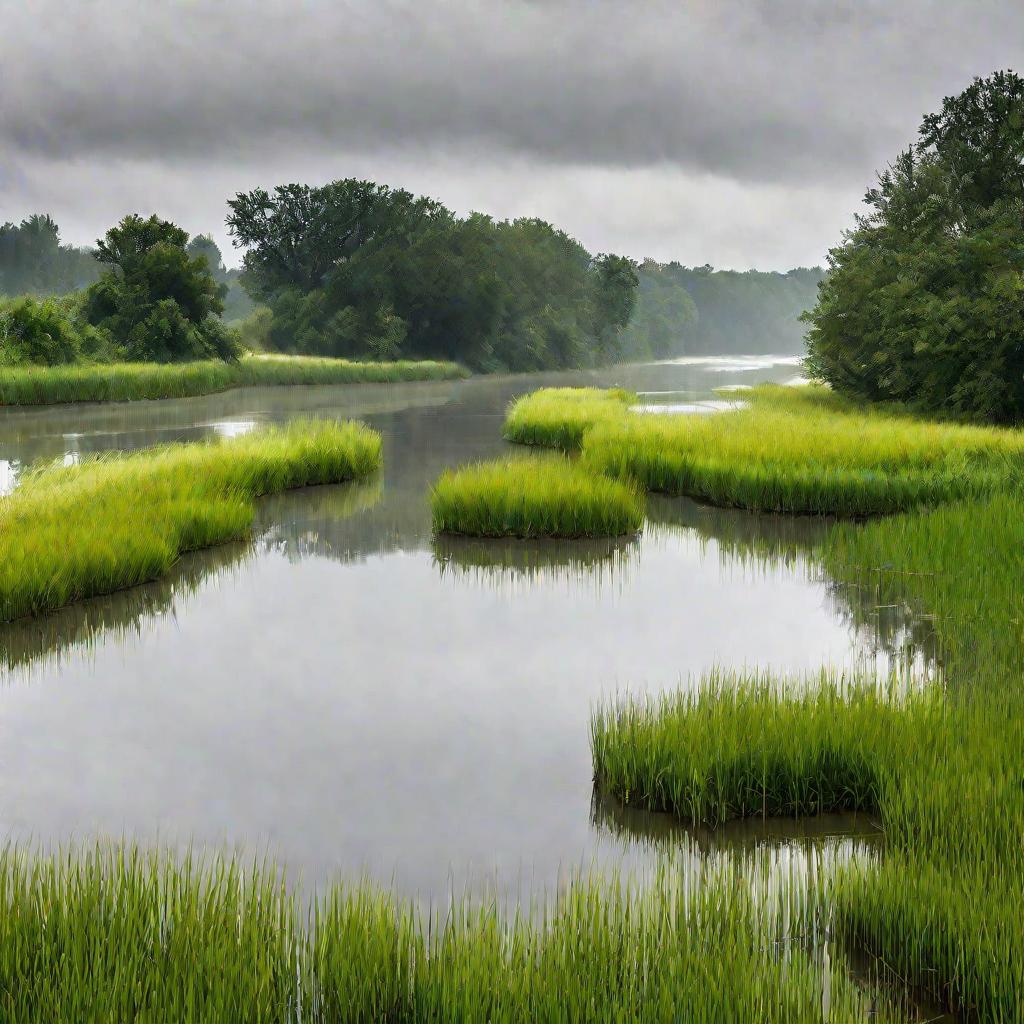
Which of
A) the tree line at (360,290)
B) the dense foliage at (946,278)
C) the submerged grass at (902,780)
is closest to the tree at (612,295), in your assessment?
the tree line at (360,290)

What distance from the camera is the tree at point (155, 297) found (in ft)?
168

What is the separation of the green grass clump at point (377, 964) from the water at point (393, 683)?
3.07 ft

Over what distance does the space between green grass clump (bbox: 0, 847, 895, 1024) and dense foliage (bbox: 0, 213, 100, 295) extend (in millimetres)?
137350

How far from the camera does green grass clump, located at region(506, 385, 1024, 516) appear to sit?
14562 millimetres

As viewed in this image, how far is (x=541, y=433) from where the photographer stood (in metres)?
25.4

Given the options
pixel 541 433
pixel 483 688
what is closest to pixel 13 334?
pixel 541 433

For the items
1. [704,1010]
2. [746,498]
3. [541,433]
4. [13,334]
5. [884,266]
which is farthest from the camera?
[13,334]

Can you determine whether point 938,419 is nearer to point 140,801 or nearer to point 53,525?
point 53,525

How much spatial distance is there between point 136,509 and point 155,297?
144 feet

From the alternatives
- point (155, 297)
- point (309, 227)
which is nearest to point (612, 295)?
point (309, 227)

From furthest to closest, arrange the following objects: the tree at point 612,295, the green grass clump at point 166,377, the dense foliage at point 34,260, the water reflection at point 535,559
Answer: the dense foliage at point 34,260 < the tree at point 612,295 < the green grass clump at point 166,377 < the water reflection at point 535,559

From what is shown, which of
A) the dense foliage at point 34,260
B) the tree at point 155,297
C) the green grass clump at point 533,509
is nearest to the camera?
the green grass clump at point 533,509

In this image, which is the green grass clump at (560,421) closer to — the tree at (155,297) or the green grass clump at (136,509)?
the green grass clump at (136,509)

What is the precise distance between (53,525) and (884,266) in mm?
24577
